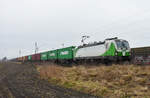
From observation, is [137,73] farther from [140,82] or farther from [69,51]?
[69,51]

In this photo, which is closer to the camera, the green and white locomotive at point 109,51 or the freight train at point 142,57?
the freight train at point 142,57

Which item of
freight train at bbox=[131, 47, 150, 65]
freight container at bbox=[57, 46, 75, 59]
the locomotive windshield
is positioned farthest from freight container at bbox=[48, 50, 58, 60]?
freight train at bbox=[131, 47, 150, 65]

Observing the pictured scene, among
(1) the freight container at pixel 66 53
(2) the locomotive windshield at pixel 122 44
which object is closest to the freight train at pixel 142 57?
(2) the locomotive windshield at pixel 122 44

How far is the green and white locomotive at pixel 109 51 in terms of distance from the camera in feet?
48.2

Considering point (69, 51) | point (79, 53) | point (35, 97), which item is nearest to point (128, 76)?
point (35, 97)

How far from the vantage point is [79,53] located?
70.5 ft

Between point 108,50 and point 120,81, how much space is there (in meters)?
7.83

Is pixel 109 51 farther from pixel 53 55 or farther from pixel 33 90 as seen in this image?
pixel 53 55

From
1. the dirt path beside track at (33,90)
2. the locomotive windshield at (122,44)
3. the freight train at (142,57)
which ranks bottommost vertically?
the dirt path beside track at (33,90)

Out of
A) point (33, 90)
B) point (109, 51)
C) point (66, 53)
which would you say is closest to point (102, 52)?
point (109, 51)

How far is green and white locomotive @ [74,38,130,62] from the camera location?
1468 centimetres

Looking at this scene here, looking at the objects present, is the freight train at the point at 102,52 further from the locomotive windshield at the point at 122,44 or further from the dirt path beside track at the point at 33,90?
the dirt path beside track at the point at 33,90

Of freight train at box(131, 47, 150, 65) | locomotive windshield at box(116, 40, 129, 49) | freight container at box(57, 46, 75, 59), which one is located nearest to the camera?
freight train at box(131, 47, 150, 65)

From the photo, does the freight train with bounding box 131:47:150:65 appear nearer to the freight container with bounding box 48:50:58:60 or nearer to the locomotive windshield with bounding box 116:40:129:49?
the locomotive windshield with bounding box 116:40:129:49
